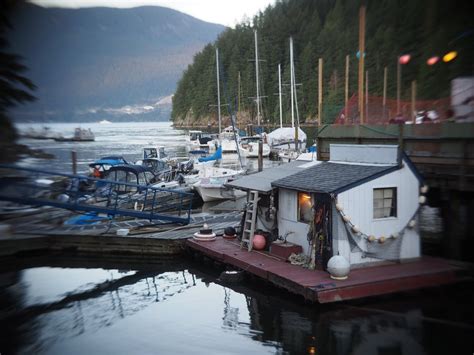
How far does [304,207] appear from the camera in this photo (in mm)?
14086

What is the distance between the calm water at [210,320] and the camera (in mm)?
10859

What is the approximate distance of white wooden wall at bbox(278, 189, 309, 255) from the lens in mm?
14031

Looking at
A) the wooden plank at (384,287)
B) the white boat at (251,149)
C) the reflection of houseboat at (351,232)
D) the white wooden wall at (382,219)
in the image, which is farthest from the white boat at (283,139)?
the wooden plank at (384,287)

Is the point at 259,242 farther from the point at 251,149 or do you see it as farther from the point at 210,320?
the point at 251,149

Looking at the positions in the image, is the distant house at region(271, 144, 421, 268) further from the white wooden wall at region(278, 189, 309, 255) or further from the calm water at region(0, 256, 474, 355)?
the calm water at region(0, 256, 474, 355)

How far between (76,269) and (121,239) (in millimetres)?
1898

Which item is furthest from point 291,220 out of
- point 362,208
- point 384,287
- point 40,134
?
point 40,134

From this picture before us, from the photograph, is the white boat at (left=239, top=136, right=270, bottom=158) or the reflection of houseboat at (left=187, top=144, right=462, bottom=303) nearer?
the reflection of houseboat at (left=187, top=144, right=462, bottom=303)

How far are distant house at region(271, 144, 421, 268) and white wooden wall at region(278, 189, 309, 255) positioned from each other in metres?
0.03

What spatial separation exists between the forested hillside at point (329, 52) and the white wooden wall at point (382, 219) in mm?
8167

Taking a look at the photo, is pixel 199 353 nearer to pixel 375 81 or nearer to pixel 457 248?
pixel 457 248

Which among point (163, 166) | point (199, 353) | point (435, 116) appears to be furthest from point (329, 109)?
point (199, 353)

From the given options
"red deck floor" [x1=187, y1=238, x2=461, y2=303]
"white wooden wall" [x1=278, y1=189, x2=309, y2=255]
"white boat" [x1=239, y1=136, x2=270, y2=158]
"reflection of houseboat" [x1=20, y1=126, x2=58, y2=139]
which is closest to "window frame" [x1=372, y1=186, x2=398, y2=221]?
"red deck floor" [x1=187, y1=238, x2=461, y2=303]

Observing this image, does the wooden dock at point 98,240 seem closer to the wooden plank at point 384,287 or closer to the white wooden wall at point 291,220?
the white wooden wall at point 291,220
